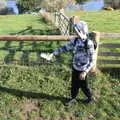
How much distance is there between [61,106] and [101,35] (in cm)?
215

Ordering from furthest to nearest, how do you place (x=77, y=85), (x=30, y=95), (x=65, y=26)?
→ (x=65, y=26)
(x=30, y=95)
(x=77, y=85)

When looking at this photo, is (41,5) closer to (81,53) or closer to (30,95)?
(30,95)

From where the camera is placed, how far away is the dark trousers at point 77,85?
7051 mm

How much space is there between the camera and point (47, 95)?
305 inches

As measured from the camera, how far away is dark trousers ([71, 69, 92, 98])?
7051 millimetres

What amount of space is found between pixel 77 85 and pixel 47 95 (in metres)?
0.82

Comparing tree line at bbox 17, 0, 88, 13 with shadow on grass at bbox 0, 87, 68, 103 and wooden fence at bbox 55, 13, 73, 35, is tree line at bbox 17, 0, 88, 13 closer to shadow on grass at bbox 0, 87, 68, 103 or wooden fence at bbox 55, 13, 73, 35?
wooden fence at bbox 55, 13, 73, 35

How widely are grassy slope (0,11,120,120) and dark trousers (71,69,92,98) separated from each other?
0.78 ft

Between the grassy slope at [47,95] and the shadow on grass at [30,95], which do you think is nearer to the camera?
the grassy slope at [47,95]

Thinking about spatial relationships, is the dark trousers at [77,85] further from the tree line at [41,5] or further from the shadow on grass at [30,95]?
the tree line at [41,5]

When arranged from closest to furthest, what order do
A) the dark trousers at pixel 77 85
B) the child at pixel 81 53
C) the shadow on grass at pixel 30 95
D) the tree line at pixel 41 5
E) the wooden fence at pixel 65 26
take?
the child at pixel 81 53 → the dark trousers at pixel 77 85 → the shadow on grass at pixel 30 95 → the wooden fence at pixel 65 26 → the tree line at pixel 41 5

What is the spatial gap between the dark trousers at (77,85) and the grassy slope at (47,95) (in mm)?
237

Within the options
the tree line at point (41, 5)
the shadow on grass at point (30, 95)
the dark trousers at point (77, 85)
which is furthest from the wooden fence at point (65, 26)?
the tree line at point (41, 5)

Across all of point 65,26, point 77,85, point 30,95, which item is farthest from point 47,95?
point 65,26
